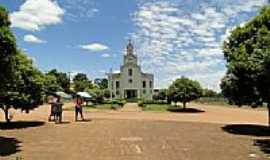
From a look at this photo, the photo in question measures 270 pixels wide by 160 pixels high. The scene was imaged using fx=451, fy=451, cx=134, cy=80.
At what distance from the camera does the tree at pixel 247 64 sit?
20641 mm

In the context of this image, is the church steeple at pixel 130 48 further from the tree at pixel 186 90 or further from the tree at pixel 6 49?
the tree at pixel 6 49

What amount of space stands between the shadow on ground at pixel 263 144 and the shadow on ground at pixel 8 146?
8.60 m

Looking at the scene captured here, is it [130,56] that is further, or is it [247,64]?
[130,56]

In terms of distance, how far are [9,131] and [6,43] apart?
7630 millimetres

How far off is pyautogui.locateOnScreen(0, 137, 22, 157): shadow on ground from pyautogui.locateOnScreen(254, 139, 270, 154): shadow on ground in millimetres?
8601

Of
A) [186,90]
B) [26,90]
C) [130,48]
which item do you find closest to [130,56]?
[130,48]

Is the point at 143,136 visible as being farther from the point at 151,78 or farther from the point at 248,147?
the point at 151,78

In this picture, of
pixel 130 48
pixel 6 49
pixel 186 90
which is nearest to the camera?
pixel 6 49

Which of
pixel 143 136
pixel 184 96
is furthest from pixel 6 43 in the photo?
pixel 184 96

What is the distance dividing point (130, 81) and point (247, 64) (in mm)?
94205

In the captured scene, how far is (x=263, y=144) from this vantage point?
57.5 feet

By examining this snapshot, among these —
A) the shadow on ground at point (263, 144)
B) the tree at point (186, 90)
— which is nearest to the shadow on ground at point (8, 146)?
the shadow on ground at point (263, 144)

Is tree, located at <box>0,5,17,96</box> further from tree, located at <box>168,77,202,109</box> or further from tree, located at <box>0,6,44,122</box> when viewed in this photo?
tree, located at <box>168,77,202,109</box>

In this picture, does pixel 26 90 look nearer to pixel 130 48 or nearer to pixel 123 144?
pixel 123 144
